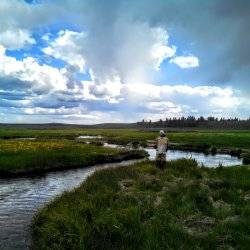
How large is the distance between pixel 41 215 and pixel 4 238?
1983 millimetres

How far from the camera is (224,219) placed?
48.9ft

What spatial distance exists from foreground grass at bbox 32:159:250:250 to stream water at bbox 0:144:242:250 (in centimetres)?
77

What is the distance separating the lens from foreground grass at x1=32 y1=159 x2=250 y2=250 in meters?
12.5

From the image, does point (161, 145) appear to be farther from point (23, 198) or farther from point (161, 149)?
point (23, 198)

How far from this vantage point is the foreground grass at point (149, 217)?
41.1 feet

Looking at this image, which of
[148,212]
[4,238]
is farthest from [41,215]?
[148,212]

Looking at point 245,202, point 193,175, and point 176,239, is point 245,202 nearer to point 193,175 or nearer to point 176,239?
point 176,239

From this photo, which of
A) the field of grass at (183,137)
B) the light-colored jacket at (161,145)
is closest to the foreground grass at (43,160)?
the light-colored jacket at (161,145)

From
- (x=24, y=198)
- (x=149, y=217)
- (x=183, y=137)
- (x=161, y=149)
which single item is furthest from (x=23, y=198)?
(x=183, y=137)

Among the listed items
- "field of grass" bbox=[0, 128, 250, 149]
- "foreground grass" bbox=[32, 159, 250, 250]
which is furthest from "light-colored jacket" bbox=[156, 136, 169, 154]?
"field of grass" bbox=[0, 128, 250, 149]

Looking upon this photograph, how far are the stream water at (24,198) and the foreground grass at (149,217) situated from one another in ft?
2.54

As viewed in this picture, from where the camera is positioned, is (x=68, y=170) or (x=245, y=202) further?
(x=68, y=170)

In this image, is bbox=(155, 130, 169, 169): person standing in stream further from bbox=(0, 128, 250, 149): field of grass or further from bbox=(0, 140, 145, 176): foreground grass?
bbox=(0, 128, 250, 149): field of grass

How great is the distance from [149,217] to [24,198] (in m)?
10.4
